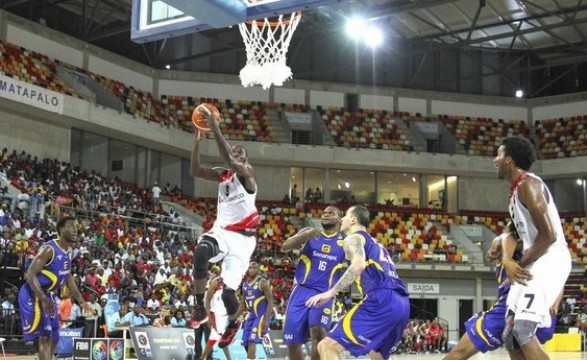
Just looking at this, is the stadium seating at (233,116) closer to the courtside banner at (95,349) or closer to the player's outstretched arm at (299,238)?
the courtside banner at (95,349)

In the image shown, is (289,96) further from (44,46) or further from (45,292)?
(45,292)

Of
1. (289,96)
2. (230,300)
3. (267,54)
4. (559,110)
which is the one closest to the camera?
(230,300)

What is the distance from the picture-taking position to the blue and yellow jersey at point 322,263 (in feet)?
31.3

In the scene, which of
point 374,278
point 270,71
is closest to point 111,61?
point 270,71

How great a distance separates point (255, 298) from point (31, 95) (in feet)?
56.3

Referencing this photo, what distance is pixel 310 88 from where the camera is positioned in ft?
133

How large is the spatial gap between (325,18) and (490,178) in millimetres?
13416

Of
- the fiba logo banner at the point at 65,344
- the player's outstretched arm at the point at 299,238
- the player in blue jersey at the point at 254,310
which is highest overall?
the player's outstretched arm at the point at 299,238

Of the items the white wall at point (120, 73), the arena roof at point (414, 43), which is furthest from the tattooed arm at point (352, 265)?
the white wall at point (120, 73)

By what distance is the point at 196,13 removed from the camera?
9.24 metres

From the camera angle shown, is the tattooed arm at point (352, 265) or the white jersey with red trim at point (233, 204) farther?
the white jersey with red trim at point (233, 204)

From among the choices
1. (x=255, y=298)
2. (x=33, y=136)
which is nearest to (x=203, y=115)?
(x=255, y=298)

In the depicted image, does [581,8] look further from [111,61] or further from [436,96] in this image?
[111,61]

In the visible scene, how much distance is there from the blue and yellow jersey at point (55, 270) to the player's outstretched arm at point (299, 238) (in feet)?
9.68
